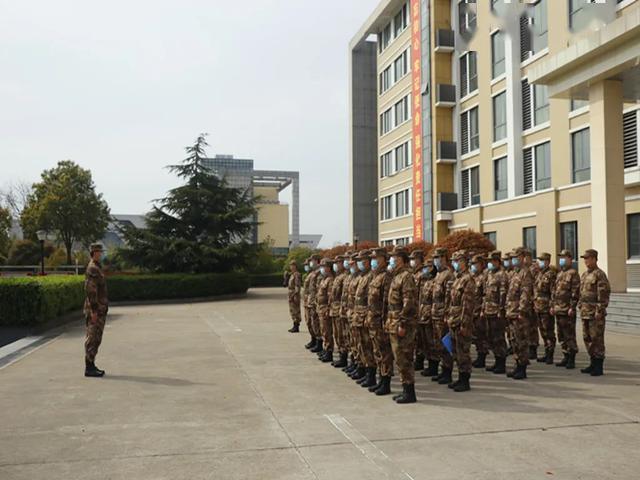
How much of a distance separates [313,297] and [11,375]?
5730 mm

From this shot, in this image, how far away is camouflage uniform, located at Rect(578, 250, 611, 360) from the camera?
A: 368 inches

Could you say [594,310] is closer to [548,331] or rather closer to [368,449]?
[548,331]

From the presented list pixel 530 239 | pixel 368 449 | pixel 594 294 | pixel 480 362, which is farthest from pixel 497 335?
pixel 530 239

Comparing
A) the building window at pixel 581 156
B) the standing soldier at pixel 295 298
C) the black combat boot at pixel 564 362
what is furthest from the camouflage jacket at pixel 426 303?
the building window at pixel 581 156

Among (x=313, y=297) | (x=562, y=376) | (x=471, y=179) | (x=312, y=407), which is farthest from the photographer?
(x=471, y=179)

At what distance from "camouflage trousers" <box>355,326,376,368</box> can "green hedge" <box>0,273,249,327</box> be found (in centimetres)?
1021

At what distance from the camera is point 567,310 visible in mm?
10305

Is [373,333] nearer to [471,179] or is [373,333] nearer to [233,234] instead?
[471,179]

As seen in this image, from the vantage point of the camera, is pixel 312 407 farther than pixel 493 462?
Yes

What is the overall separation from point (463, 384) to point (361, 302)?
1758 millimetres

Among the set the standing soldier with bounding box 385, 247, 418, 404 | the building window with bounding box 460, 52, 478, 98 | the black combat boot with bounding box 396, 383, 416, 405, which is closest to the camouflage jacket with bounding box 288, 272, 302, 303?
the standing soldier with bounding box 385, 247, 418, 404

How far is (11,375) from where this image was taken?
31.9 feet

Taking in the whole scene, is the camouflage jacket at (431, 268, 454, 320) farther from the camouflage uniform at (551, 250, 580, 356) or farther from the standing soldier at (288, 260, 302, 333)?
the standing soldier at (288, 260, 302, 333)

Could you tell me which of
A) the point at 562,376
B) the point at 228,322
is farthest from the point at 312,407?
the point at 228,322
